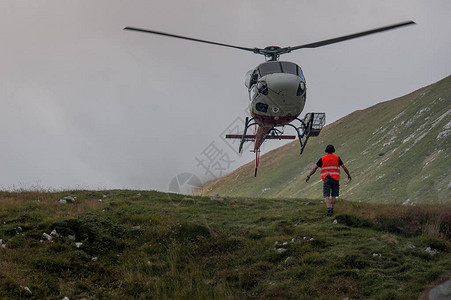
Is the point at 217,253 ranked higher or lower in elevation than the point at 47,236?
lower

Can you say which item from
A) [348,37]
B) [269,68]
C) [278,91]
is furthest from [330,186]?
[269,68]

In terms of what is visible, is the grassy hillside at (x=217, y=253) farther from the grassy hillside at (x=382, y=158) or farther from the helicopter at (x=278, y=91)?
the grassy hillside at (x=382, y=158)

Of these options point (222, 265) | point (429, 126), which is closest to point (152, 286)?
point (222, 265)

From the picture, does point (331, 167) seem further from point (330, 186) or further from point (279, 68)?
point (279, 68)

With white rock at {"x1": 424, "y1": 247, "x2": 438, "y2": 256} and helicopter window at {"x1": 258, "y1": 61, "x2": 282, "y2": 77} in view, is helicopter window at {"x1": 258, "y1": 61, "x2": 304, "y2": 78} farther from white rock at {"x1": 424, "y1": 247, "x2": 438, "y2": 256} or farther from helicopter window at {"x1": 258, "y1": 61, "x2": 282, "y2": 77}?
white rock at {"x1": 424, "y1": 247, "x2": 438, "y2": 256}

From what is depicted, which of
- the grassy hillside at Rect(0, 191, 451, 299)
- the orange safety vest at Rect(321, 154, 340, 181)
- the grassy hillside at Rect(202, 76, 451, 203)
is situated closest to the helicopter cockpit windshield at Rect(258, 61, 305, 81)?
the orange safety vest at Rect(321, 154, 340, 181)

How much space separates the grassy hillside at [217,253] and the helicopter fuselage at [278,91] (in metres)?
6.03

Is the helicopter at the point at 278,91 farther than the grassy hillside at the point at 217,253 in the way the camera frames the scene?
Yes

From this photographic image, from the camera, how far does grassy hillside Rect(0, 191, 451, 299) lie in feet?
25.3

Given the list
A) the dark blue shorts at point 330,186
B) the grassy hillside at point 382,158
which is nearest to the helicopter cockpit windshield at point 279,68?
the dark blue shorts at point 330,186

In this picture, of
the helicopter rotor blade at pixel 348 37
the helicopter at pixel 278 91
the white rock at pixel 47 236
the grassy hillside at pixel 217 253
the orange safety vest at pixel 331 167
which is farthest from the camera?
the helicopter at pixel 278 91

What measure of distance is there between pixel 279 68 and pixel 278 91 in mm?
1174

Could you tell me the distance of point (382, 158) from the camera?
267 ft

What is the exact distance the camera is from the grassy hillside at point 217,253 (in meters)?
7.70
